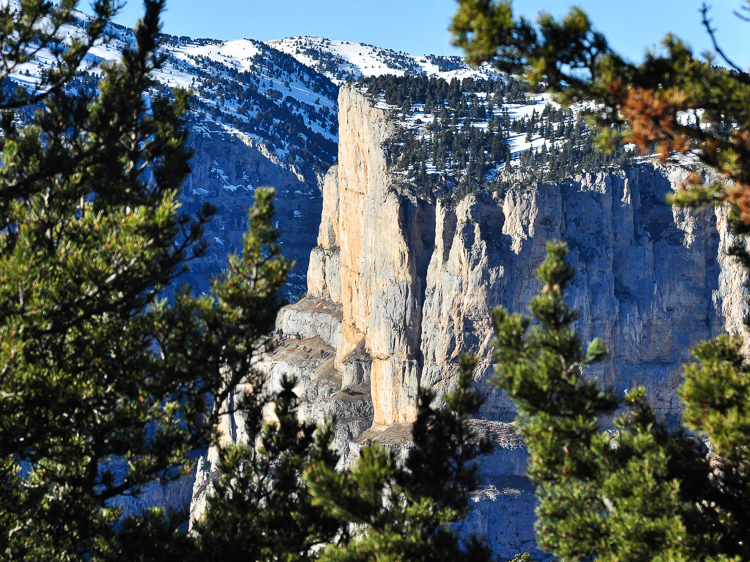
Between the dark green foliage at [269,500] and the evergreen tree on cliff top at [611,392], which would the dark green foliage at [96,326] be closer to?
the dark green foliage at [269,500]

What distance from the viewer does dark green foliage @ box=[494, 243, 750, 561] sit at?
8.66 metres

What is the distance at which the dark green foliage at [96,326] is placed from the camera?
29.5 ft

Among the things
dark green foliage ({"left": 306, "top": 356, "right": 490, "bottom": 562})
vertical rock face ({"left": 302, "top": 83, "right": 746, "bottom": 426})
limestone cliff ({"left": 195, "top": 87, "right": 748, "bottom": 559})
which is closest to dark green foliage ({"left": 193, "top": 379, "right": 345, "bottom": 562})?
dark green foliage ({"left": 306, "top": 356, "right": 490, "bottom": 562})

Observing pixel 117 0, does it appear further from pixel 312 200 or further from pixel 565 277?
pixel 312 200

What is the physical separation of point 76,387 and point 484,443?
16.9 ft

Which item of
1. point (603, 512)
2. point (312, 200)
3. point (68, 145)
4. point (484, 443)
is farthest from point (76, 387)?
point (312, 200)

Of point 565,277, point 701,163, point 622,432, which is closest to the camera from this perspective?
point 701,163

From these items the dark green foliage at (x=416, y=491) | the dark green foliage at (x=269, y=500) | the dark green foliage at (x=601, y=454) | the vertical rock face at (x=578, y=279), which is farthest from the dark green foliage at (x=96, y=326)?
the vertical rock face at (x=578, y=279)

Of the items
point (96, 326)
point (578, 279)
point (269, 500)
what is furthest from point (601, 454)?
point (578, 279)

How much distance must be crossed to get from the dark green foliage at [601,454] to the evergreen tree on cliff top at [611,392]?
16mm

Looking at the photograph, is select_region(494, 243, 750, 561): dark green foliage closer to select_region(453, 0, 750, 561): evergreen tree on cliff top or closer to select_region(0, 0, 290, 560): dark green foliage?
select_region(453, 0, 750, 561): evergreen tree on cliff top

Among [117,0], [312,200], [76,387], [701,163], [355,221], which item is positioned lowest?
[76,387]

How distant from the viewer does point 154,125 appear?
1175 centimetres

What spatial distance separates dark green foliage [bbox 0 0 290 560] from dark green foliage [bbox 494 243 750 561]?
3564 mm
